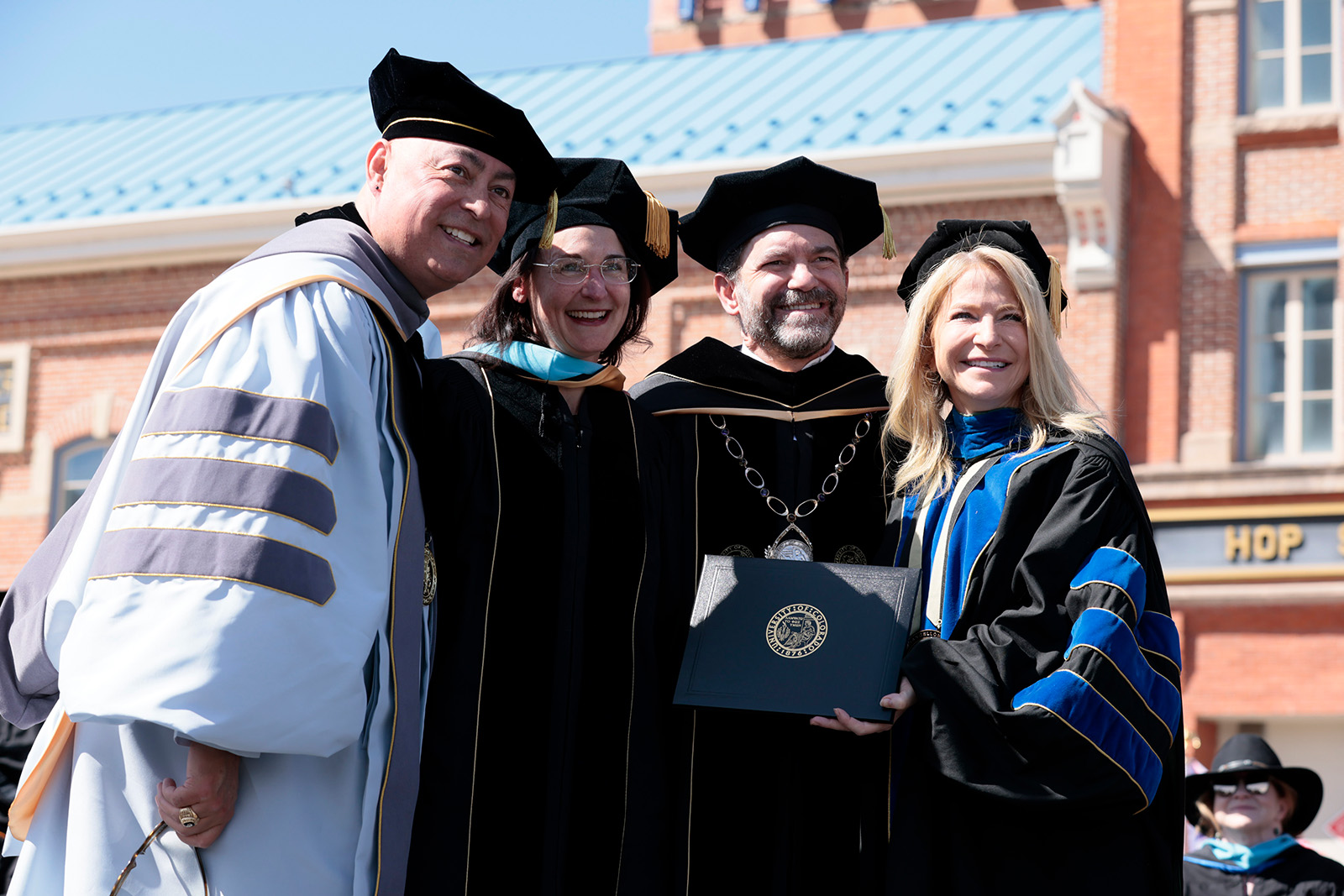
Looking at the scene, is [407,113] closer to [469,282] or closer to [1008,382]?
[1008,382]

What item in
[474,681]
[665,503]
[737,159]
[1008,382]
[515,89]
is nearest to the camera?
[474,681]

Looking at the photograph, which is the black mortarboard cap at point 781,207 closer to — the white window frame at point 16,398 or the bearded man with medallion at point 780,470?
the bearded man with medallion at point 780,470

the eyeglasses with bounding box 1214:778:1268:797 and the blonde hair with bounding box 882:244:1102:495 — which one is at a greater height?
the blonde hair with bounding box 882:244:1102:495

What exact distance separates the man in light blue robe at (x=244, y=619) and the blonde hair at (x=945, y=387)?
131 cm

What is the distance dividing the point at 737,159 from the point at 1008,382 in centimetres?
921

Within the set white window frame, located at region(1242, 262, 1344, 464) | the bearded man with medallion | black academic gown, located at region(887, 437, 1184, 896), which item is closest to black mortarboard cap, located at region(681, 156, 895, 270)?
the bearded man with medallion

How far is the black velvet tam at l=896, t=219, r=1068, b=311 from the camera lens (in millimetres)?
3613

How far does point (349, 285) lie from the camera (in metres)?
3.00

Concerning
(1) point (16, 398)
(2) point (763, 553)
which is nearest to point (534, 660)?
(2) point (763, 553)

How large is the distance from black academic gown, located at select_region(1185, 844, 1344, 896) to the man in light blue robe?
523cm

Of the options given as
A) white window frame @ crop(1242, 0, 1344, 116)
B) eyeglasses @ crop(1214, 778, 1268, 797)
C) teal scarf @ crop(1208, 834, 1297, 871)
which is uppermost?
white window frame @ crop(1242, 0, 1344, 116)

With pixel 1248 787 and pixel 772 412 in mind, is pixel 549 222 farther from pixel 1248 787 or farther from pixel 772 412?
pixel 1248 787

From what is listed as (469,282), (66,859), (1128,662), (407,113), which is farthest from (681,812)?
(469,282)

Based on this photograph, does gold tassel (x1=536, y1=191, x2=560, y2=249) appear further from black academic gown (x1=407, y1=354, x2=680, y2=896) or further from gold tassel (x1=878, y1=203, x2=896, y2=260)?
gold tassel (x1=878, y1=203, x2=896, y2=260)
